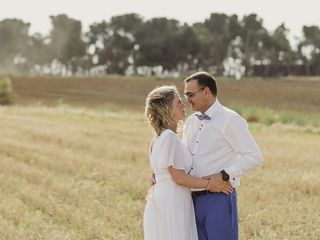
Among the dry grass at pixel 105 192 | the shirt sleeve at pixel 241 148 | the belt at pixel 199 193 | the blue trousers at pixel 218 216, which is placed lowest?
the dry grass at pixel 105 192

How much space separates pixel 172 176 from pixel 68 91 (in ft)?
217

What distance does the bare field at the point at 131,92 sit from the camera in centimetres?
5825

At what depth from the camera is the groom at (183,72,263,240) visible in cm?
502

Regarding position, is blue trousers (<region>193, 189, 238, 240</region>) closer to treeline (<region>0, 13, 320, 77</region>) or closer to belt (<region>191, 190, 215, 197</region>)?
belt (<region>191, 190, 215, 197</region>)

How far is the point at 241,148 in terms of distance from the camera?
5027 mm

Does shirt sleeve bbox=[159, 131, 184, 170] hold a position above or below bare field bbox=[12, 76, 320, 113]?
above

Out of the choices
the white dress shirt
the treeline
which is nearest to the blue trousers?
the white dress shirt

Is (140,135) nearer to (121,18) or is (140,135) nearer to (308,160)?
(308,160)

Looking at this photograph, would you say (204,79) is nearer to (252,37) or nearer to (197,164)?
(197,164)

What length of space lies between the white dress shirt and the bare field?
49421 mm

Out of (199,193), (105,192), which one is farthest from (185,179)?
(105,192)

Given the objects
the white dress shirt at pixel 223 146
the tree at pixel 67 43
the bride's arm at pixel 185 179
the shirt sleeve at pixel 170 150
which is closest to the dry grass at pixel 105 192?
the white dress shirt at pixel 223 146

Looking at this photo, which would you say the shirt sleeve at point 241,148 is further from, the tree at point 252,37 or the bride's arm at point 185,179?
the tree at point 252,37

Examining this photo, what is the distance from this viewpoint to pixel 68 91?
7038cm
